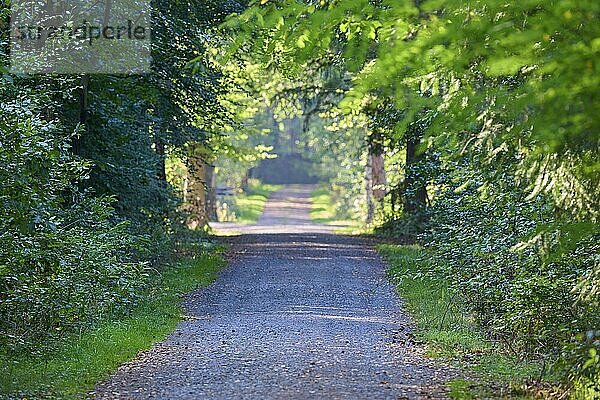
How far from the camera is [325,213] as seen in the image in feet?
186

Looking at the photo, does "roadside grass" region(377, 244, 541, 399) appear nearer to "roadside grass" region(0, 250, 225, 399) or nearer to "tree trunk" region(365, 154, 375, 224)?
"roadside grass" region(0, 250, 225, 399)

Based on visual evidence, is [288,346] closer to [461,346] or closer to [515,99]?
[461,346]

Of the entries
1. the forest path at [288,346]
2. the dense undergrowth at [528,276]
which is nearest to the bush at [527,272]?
the dense undergrowth at [528,276]

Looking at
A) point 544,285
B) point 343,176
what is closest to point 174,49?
point 544,285

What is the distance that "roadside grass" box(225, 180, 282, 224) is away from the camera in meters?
50.6

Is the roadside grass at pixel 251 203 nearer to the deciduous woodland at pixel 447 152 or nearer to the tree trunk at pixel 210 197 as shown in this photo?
the tree trunk at pixel 210 197

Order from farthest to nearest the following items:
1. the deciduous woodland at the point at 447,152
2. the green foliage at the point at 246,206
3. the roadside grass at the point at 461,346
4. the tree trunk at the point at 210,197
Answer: the green foliage at the point at 246,206
the tree trunk at the point at 210,197
the roadside grass at the point at 461,346
the deciduous woodland at the point at 447,152

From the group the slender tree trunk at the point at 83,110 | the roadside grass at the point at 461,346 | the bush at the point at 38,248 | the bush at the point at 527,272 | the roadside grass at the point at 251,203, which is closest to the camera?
the bush at the point at 527,272

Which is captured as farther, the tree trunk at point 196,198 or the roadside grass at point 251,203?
the roadside grass at point 251,203

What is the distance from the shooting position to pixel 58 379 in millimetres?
8977

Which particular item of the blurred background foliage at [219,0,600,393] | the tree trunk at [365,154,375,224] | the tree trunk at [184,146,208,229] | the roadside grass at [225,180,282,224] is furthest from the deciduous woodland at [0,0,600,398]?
the roadside grass at [225,180,282,224]

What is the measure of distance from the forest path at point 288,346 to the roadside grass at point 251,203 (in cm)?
2915

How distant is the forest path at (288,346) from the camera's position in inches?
341

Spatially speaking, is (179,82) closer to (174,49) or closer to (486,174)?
(174,49)
